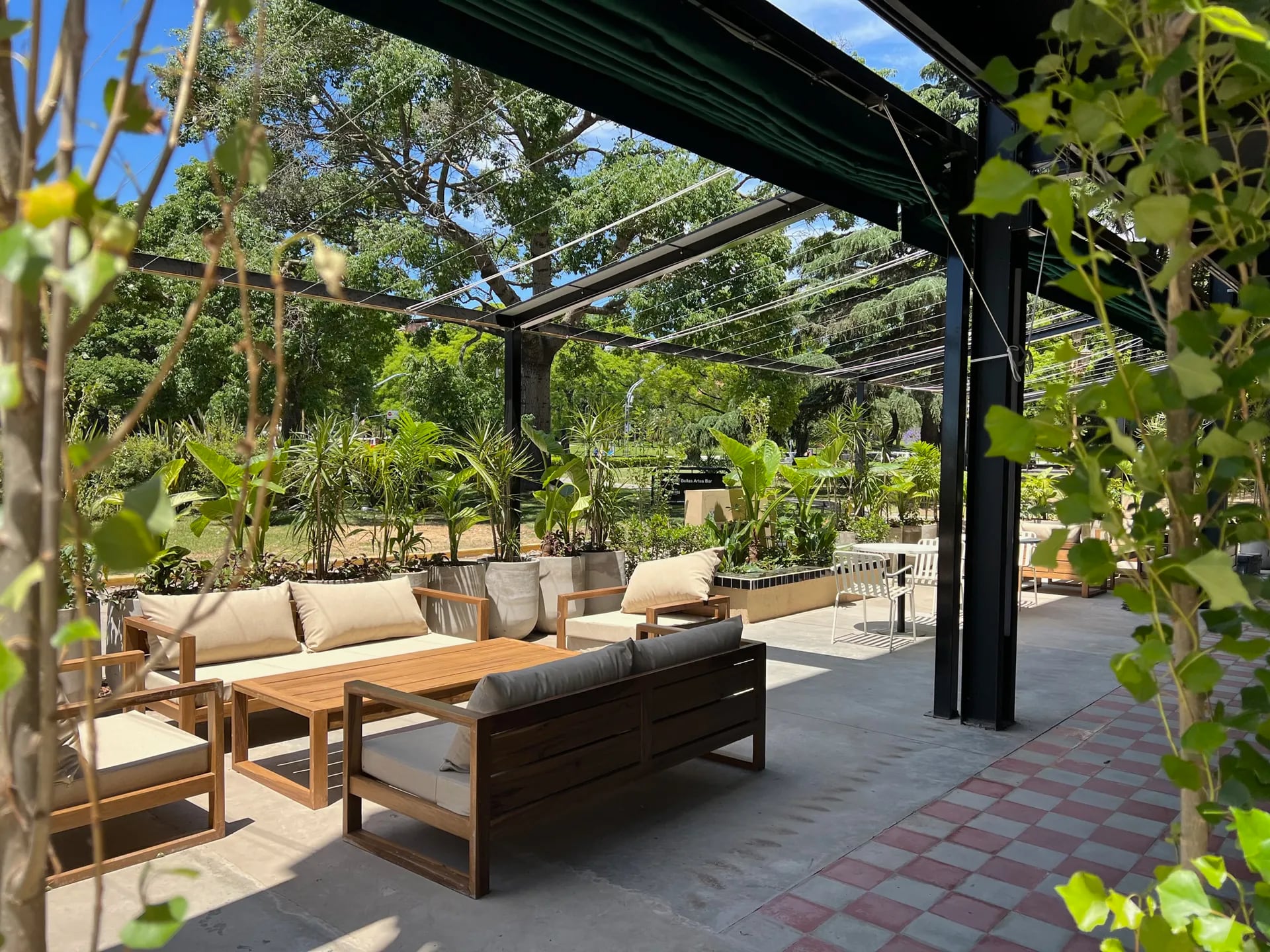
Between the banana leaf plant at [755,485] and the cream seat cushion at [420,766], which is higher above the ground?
the banana leaf plant at [755,485]

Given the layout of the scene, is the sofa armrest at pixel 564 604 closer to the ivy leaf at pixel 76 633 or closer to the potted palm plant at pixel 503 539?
the potted palm plant at pixel 503 539

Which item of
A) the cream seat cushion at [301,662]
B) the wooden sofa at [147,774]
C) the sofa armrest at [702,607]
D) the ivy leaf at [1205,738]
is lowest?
the wooden sofa at [147,774]

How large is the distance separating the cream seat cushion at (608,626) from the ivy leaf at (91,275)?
566cm

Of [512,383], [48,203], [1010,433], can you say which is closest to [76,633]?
[48,203]

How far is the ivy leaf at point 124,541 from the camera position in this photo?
0.58 meters

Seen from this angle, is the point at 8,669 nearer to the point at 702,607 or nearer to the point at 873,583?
the point at 702,607

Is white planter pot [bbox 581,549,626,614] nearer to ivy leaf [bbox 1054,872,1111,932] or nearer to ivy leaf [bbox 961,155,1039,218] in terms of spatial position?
ivy leaf [bbox 1054,872,1111,932]

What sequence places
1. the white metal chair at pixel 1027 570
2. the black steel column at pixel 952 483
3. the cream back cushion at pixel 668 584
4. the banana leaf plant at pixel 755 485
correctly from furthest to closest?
the banana leaf plant at pixel 755 485 < the white metal chair at pixel 1027 570 < the cream back cushion at pixel 668 584 < the black steel column at pixel 952 483

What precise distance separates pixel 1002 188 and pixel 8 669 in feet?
3.00

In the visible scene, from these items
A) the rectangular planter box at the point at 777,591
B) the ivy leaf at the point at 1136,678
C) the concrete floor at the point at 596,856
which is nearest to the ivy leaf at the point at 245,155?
the ivy leaf at the point at 1136,678

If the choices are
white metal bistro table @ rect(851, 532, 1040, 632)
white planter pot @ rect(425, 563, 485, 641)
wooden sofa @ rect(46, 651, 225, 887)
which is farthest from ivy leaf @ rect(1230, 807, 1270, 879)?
white metal bistro table @ rect(851, 532, 1040, 632)

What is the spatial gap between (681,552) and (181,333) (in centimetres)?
887

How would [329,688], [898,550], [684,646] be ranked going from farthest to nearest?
[898,550] → [329,688] → [684,646]

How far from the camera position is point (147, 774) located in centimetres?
340
